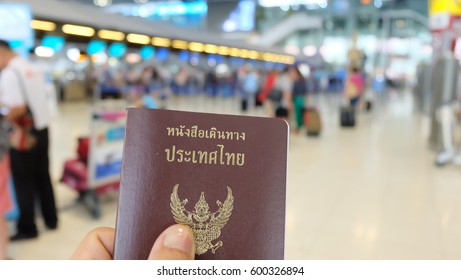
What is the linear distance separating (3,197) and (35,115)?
2.56ft

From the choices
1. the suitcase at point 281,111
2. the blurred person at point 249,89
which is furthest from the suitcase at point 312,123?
the blurred person at point 249,89

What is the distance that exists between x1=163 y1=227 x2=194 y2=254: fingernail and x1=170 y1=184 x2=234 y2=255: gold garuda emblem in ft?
0.06

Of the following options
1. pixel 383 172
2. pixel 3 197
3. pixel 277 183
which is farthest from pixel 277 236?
pixel 383 172

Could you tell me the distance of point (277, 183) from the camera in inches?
30.7

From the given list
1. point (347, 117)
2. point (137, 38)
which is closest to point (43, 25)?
point (137, 38)

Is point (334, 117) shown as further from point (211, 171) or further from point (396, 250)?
point (211, 171)

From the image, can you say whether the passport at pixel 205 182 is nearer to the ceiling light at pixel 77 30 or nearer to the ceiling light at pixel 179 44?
the ceiling light at pixel 77 30

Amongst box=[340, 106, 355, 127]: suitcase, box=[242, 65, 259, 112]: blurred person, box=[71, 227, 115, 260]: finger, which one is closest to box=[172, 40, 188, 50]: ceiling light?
box=[242, 65, 259, 112]: blurred person

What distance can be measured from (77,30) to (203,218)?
8395 mm

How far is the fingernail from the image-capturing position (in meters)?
0.75

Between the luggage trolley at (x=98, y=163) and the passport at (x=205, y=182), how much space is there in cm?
341

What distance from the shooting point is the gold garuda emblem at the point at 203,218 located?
78cm

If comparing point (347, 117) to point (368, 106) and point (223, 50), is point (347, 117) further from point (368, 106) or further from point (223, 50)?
point (223, 50)

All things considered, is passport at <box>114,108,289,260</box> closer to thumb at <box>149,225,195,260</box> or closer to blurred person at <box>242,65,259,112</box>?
thumb at <box>149,225,195,260</box>
